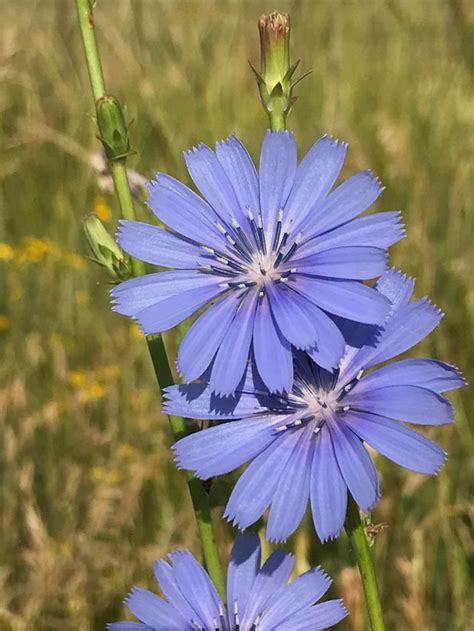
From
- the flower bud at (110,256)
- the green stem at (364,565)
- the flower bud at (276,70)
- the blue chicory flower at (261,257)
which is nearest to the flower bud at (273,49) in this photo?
the flower bud at (276,70)

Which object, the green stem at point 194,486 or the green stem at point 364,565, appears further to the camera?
the green stem at point 194,486

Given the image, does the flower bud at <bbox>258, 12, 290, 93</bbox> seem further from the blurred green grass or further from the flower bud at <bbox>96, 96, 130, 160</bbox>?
the blurred green grass

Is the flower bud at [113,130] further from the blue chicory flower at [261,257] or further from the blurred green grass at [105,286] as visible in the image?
the blurred green grass at [105,286]

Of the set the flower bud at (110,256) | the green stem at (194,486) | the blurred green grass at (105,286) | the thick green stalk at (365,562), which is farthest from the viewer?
the blurred green grass at (105,286)

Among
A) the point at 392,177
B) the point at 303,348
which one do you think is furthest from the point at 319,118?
the point at 303,348

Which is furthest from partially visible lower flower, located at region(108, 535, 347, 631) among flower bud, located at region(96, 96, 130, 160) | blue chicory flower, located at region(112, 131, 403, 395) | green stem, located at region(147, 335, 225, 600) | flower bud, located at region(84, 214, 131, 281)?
flower bud, located at region(96, 96, 130, 160)

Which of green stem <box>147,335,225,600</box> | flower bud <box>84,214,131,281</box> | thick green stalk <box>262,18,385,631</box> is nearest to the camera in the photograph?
thick green stalk <box>262,18,385,631</box>
